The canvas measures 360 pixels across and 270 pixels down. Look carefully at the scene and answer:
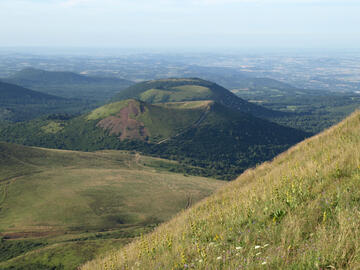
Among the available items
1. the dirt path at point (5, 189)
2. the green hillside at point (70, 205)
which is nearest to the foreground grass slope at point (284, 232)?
the green hillside at point (70, 205)

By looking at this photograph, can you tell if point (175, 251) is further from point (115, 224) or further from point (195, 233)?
point (115, 224)

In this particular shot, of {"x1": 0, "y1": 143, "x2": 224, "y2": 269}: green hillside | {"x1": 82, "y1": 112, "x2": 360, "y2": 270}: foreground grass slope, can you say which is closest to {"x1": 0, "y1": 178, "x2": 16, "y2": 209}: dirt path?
{"x1": 0, "y1": 143, "x2": 224, "y2": 269}: green hillside

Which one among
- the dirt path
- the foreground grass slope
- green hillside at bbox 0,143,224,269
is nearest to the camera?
the foreground grass slope

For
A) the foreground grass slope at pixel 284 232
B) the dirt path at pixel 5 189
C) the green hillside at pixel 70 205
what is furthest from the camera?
the dirt path at pixel 5 189

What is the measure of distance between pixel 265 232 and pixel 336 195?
2577mm

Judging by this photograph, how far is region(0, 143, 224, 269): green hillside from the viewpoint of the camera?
72.9m

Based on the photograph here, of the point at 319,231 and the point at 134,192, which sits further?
the point at 134,192

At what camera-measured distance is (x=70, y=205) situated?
97.4m

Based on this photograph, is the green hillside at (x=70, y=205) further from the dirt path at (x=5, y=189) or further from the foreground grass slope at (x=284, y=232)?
the foreground grass slope at (x=284, y=232)

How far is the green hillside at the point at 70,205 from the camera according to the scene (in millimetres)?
72875

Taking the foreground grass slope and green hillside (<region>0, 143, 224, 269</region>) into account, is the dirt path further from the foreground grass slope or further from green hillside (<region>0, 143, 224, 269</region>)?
the foreground grass slope

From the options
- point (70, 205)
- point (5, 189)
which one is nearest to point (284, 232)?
point (70, 205)

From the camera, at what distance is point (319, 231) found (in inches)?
260

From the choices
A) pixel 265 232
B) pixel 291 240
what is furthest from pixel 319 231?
pixel 265 232
